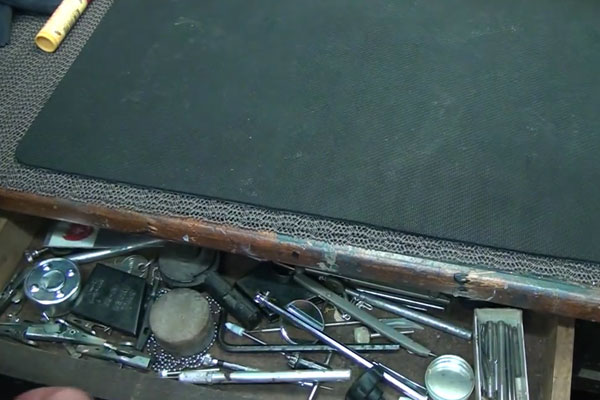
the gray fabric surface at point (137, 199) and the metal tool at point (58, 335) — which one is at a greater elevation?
the gray fabric surface at point (137, 199)

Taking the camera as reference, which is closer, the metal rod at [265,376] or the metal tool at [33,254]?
the metal rod at [265,376]

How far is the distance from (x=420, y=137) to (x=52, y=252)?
1.48 feet

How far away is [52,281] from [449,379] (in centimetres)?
45

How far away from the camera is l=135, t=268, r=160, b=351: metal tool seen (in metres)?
0.71

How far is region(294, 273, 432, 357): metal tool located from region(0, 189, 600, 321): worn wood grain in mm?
88

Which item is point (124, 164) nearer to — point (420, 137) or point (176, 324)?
point (176, 324)

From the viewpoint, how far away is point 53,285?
0.73 meters

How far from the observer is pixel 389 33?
2.44ft

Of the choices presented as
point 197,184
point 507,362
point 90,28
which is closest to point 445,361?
point 507,362

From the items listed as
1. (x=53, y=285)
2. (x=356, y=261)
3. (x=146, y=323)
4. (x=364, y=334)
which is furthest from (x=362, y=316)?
(x=53, y=285)

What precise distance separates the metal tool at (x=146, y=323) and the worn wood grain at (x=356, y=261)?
10cm

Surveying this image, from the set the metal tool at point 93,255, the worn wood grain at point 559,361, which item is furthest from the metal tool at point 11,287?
the worn wood grain at point 559,361

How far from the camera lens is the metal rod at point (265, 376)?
2.21 ft

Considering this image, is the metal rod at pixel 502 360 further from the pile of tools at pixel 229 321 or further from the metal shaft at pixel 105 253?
the metal shaft at pixel 105 253
